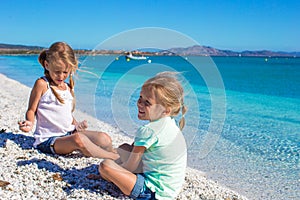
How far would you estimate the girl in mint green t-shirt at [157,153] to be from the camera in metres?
3.35

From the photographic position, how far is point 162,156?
336 cm

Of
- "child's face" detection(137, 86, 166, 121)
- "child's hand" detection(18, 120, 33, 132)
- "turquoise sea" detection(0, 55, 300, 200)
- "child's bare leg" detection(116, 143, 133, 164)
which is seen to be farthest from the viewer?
"child's hand" detection(18, 120, 33, 132)

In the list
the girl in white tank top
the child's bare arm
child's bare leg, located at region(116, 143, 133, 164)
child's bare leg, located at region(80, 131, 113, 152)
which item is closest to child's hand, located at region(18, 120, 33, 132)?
the girl in white tank top

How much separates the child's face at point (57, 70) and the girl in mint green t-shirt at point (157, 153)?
153cm

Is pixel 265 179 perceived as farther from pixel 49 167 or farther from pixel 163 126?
pixel 49 167

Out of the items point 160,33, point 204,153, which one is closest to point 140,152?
point 160,33

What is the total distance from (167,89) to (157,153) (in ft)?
2.06

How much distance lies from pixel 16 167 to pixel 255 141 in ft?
19.7

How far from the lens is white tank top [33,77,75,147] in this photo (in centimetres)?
457

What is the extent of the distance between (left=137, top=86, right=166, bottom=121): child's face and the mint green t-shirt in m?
0.08

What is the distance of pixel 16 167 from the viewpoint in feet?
12.9

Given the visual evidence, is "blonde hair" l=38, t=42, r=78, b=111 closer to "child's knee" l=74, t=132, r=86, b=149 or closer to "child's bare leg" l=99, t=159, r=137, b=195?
"child's knee" l=74, t=132, r=86, b=149

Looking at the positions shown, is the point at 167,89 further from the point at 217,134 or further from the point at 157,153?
the point at 217,134

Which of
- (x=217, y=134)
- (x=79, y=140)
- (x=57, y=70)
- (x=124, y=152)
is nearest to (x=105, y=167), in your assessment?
(x=124, y=152)
